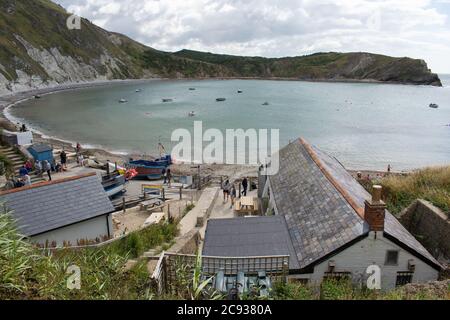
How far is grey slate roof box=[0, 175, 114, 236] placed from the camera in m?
13.6

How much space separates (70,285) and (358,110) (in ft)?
321

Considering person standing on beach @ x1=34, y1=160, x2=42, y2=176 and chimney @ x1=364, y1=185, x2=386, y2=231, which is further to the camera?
person standing on beach @ x1=34, y1=160, x2=42, y2=176

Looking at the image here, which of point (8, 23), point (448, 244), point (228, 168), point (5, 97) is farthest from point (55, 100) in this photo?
point (448, 244)

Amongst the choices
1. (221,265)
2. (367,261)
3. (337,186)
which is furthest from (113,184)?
(367,261)

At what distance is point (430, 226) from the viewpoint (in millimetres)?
14586

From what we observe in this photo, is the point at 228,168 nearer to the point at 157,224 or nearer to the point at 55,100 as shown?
the point at 157,224

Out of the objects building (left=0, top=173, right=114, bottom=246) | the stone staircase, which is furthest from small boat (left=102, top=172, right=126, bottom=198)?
building (left=0, top=173, right=114, bottom=246)

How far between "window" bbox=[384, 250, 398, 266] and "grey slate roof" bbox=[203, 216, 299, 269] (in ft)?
8.88

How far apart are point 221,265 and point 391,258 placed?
5.18 m

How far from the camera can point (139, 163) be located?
3338 cm

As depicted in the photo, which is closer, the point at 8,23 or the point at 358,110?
the point at 358,110

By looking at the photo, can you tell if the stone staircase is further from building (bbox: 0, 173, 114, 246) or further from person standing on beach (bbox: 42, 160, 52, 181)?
building (bbox: 0, 173, 114, 246)

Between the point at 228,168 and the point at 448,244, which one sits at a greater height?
the point at 448,244
